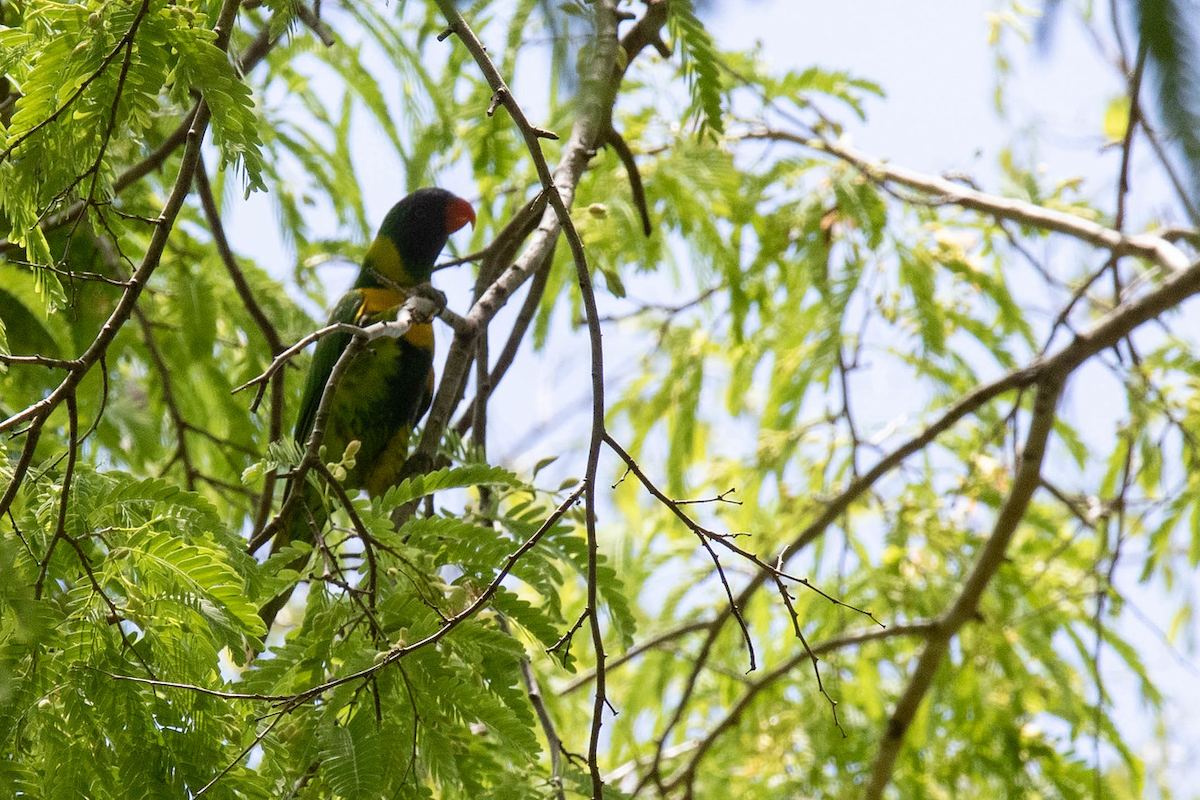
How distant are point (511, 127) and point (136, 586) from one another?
2.06 m

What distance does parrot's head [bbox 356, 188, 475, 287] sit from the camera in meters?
3.48

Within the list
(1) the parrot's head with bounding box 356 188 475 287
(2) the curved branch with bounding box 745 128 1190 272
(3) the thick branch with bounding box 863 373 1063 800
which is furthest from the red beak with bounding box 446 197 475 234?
(3) the thick branch with bounding box 863 373 1063 800

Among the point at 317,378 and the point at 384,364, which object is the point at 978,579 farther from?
the point at 317,378

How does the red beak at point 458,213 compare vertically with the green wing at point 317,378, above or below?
above

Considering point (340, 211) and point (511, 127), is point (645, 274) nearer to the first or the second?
point (511, 127)

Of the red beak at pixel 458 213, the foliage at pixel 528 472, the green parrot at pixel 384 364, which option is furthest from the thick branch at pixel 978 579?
the red beak at pixel 458 213

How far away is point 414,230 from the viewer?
3.51m

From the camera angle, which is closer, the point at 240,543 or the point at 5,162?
the point at 5,162

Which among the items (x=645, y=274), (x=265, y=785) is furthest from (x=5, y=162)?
(x=645, y=274)

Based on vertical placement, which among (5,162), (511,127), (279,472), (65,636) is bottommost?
(65,636)

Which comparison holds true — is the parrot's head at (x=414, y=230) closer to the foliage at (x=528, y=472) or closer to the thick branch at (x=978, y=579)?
the foliage at (x=528, y=472)

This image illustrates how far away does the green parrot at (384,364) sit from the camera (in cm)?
311

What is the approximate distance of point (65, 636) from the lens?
1.22 metres

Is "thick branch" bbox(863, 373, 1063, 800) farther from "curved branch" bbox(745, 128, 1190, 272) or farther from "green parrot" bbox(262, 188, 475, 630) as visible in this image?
"green parrot" bbox(262, 188, 475, 630)
